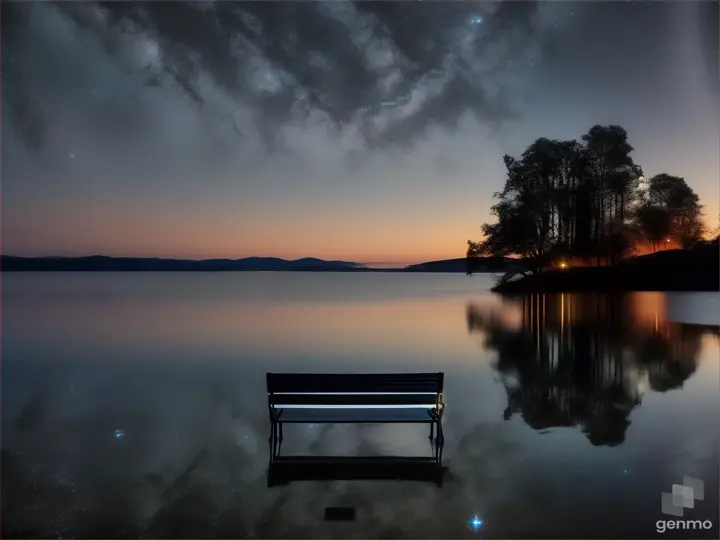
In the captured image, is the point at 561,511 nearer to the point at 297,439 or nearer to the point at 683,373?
the point at 297,439

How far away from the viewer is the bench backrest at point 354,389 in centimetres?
474

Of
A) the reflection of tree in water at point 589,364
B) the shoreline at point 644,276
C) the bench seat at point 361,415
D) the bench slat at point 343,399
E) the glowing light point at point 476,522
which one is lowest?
the glowing light point at point 476,522

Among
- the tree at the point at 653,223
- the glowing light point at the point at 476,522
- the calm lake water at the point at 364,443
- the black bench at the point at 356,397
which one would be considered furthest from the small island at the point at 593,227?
the glowing light point at the point at 476,522

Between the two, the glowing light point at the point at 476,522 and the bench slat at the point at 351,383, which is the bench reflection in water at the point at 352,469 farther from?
the bench slat at the point at 351,383

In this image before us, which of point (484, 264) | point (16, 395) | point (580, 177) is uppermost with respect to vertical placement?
point (580, 177)

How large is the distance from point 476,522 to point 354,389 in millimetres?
1642

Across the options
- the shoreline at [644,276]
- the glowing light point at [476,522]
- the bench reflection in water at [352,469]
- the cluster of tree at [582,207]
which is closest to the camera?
the glowing light point at [476,522]

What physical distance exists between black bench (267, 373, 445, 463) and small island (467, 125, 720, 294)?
27.6m

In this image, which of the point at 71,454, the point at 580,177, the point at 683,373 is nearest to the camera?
the point at 71,454

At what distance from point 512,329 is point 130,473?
12.3m

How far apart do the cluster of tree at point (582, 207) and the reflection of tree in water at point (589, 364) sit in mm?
14324

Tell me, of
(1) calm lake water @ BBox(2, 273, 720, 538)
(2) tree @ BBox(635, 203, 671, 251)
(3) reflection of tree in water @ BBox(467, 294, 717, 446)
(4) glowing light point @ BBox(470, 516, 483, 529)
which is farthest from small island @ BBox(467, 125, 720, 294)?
(4) glowing light point @ BBox(470, 516, 483, 529)

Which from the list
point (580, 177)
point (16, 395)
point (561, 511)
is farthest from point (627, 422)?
point (580, 177)

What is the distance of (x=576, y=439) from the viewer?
5.22 metres
